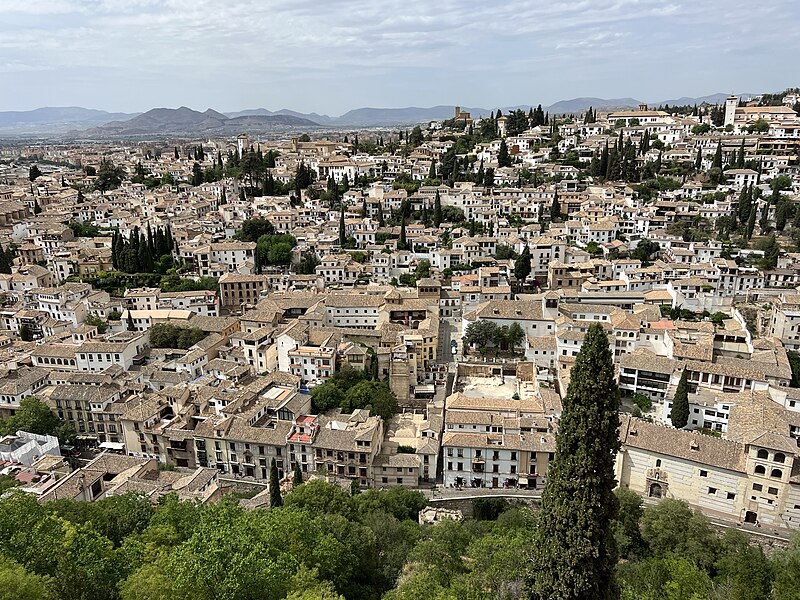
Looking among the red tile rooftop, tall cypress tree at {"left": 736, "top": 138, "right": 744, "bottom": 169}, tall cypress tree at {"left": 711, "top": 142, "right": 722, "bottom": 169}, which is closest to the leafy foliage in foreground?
the red tile rooftop

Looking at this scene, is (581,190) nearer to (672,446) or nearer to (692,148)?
(692,148)

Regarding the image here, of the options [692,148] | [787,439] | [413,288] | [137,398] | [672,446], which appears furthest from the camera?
[692,148]

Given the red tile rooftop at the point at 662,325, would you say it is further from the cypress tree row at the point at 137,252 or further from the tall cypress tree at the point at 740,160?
the cypress tree row at the point at 137,252

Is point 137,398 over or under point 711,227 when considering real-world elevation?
under

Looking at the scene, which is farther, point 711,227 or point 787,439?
point 711,227

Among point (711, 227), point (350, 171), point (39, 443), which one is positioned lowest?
point (39, 443)

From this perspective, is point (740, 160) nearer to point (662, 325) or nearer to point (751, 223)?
point (751, 223)

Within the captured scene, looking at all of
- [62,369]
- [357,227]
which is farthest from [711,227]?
[62,369]
